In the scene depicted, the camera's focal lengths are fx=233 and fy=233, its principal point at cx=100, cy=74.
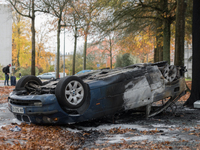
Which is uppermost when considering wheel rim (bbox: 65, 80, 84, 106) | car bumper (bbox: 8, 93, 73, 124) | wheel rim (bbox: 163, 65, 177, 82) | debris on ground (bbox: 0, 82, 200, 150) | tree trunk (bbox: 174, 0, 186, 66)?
tree trunk (bbox: 174, 0, 186, 66)

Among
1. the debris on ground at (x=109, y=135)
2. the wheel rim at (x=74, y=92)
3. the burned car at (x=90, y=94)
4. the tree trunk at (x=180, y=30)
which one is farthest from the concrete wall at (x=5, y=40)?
the wheel rim at (x=74, y=92)

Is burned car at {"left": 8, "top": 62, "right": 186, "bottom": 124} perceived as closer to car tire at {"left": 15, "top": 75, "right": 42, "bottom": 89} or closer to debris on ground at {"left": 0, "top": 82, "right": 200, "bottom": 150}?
car tire at {"left": 15, "top": 75, "right": 42, "bottom": 89}

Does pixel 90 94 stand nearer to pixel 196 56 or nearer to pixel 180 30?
pixel 196 56

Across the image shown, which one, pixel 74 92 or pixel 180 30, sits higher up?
pixel 180 30

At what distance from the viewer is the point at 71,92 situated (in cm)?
481

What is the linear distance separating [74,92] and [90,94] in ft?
1.18

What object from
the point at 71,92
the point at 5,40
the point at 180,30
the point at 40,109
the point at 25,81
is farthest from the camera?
the point at 5,40

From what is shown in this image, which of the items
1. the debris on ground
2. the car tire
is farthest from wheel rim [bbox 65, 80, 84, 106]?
the car tire

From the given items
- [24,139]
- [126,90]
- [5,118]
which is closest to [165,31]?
[126,90]

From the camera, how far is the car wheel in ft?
15.3

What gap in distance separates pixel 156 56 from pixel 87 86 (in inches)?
584

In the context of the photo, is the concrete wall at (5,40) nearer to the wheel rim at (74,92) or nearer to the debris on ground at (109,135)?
the debris on ground at (109,135)

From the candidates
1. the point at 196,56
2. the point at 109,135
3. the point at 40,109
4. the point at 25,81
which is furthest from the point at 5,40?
the point at 109,135

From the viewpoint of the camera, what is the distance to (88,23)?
1473 centimetres
